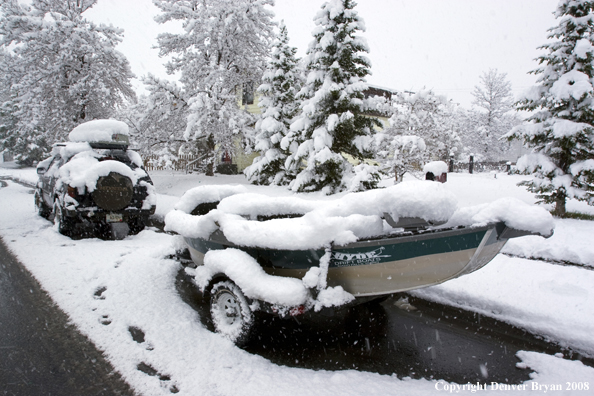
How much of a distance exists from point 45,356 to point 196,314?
4.88ft

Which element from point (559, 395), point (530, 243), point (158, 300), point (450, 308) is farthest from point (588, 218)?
point (158, 300)

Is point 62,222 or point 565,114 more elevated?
point 565,114

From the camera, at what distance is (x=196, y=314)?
168 inches

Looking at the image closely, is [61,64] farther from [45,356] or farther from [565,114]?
[565,114]

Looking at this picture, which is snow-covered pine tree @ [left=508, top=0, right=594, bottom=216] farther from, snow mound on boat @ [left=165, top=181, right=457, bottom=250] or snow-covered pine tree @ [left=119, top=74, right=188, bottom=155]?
snow-covered pine tree @ [left=119, top=74, right=188, bottom=155]

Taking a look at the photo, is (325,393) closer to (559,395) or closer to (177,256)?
(559,395)

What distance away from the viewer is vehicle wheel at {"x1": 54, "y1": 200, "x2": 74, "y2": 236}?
296 inches

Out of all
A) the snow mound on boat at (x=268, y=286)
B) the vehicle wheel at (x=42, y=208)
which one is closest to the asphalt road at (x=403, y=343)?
the snow mound on boat at (x=268, y=286)

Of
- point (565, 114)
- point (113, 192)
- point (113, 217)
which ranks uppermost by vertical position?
point (565, 114)

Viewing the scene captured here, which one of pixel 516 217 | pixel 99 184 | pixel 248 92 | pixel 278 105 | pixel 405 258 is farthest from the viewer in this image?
pixel 248 92

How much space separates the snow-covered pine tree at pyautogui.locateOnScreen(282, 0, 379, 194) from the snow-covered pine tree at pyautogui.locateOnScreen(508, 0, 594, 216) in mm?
5175

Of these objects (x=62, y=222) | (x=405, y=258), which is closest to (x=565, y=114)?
(x=405, y=258)

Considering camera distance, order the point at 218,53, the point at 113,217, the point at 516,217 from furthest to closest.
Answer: the point at 218,53 → the point at 113,217 → the point at 516,217

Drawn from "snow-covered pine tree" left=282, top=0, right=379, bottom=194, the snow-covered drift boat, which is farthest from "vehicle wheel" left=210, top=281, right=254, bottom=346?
"snow-covered pine tree" left=282, top=0, right=379, bottom=194
